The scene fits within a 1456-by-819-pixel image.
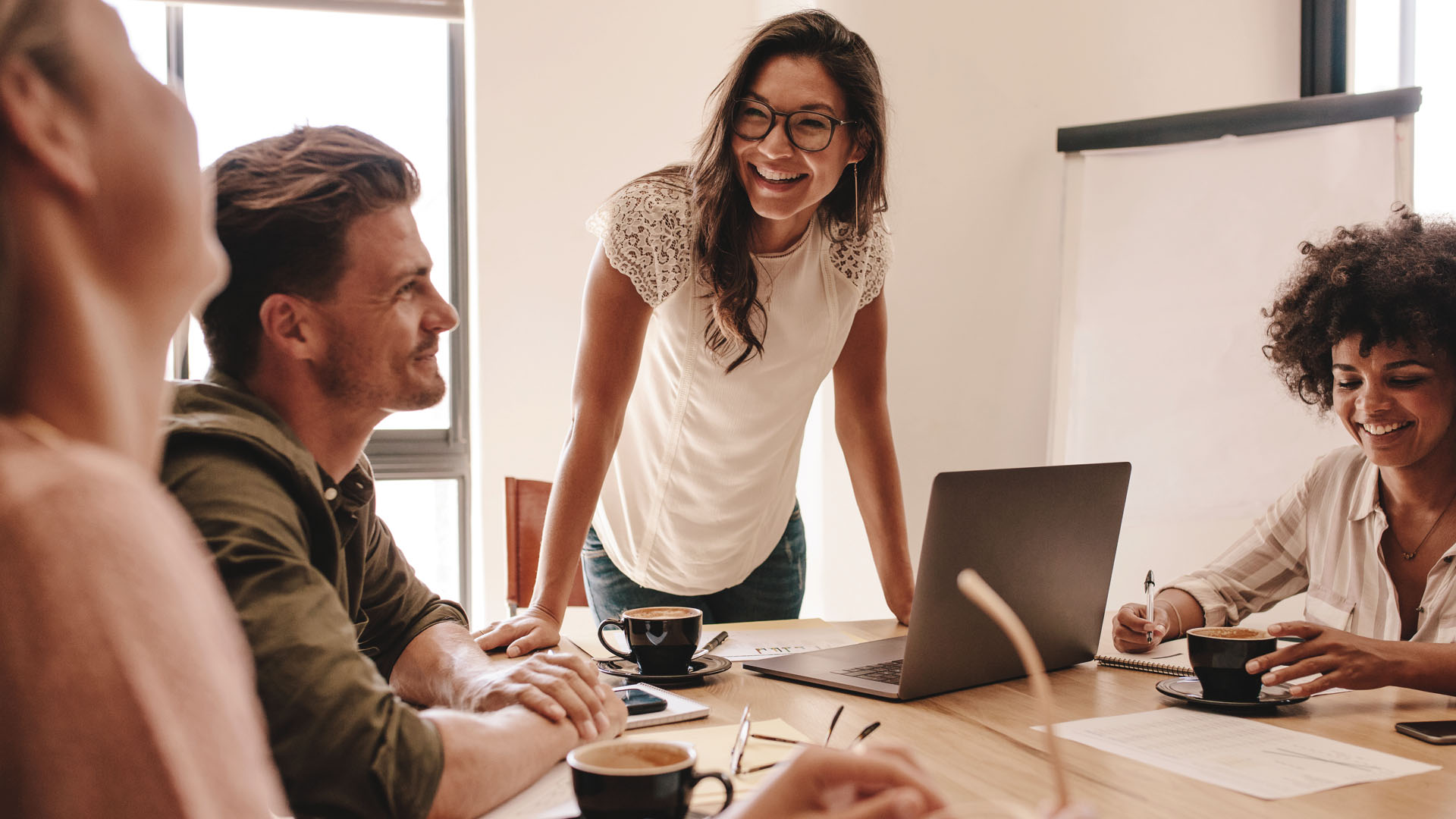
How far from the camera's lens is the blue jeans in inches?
74.3

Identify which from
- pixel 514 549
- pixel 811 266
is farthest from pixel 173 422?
pixel 514 549

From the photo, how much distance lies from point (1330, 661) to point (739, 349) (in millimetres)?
950

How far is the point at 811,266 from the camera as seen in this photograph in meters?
1.84

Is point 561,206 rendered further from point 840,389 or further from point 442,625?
point 442,625

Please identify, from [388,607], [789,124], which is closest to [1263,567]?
[789,124]

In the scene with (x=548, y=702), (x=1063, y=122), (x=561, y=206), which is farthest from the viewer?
(x=561, y=206)

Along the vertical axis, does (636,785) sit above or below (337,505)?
below

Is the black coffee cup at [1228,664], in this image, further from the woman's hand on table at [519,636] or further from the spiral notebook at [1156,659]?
the woman's hand on table at [519,636]

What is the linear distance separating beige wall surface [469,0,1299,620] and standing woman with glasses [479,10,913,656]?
105cm

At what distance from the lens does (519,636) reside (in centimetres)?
144

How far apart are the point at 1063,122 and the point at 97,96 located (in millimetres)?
2935

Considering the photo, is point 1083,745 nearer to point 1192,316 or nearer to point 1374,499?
point 1374,499

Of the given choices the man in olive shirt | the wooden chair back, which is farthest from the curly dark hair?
the wooden chair back

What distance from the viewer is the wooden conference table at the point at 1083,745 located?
2.89ft
